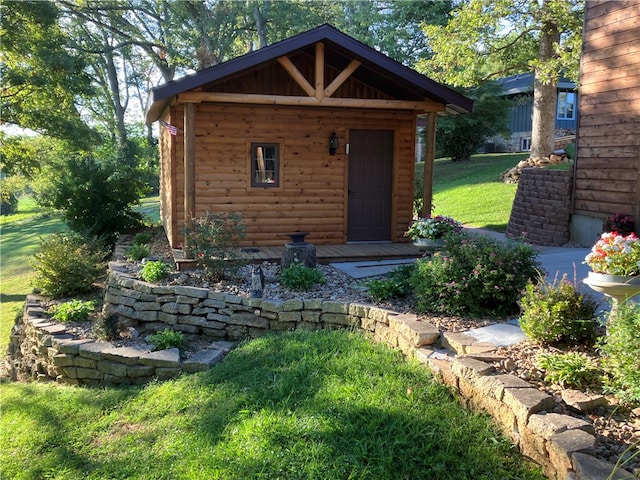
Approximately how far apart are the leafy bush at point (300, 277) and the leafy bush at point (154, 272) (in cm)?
169

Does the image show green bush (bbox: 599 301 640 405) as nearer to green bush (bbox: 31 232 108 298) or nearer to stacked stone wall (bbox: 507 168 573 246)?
stacked stone wall (bbox: 507 168 573 246)

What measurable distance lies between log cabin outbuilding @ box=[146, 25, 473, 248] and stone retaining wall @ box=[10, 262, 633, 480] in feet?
7.68

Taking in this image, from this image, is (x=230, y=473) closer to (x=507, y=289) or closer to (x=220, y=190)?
(x=507, y=289)

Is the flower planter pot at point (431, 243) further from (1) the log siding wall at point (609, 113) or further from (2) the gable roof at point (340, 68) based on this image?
(1) the log siding wall at point (609, 113)

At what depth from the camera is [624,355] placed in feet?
11.1

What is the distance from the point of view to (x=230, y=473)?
3420 mm

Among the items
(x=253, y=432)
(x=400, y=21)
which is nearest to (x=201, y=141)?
(x=253, y=432)

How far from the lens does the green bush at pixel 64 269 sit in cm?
907

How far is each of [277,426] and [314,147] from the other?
6.85 metres

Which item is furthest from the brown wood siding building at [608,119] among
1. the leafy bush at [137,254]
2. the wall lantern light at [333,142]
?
the leafy bush at [137,254]

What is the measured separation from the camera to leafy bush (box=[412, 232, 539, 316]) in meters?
5.43

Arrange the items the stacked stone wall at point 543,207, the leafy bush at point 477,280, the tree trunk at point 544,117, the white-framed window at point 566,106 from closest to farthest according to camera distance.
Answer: the leafy bush at point 477,280, the stacked stone wall at point 543,207, the tree trunk at point 544,117, the white-framed window at point 566,106

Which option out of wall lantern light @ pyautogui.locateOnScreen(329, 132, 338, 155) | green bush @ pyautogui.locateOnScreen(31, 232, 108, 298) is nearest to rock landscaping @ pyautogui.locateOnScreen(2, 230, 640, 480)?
green bush @ pyautogui.locateOnScreen(31, 232, 108, 298)

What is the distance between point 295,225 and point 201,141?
2250 millimetres
